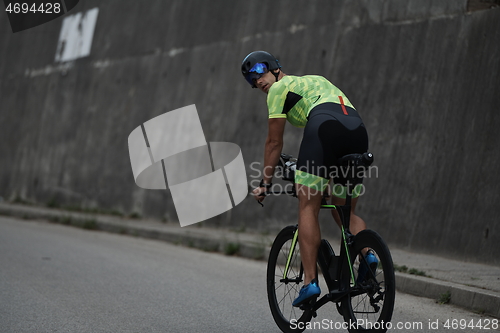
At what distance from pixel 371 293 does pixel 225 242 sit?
19.0 feet

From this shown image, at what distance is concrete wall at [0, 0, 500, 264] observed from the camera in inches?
320

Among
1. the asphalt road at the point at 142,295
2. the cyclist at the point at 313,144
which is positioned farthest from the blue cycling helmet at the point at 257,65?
the asphalt road at the point at 142,295

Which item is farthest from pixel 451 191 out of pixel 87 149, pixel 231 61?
pixel 87 149

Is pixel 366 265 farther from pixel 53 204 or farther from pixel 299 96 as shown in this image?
pixel 53 204

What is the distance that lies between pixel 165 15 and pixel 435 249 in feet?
30.7

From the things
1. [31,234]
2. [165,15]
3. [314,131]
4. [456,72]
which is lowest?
[31,234]

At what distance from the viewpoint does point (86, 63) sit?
17.4 m

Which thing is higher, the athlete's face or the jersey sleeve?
the athlete's face

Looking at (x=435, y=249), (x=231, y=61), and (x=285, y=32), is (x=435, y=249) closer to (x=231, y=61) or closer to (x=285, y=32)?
(x=285, y=32)

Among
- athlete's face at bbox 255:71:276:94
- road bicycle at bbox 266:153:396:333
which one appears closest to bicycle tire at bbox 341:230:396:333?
road bicycle at bbox 266:153:396:333

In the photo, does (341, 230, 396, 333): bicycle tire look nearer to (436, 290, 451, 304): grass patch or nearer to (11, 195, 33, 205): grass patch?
(436, 290, 451, 304): grass patch

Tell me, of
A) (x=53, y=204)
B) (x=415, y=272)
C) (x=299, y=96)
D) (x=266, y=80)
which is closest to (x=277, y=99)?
(x=299, y=96)

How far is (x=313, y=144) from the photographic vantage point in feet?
13.5

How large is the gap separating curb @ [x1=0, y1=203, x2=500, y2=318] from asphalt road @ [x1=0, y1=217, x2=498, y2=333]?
0.13 metres
